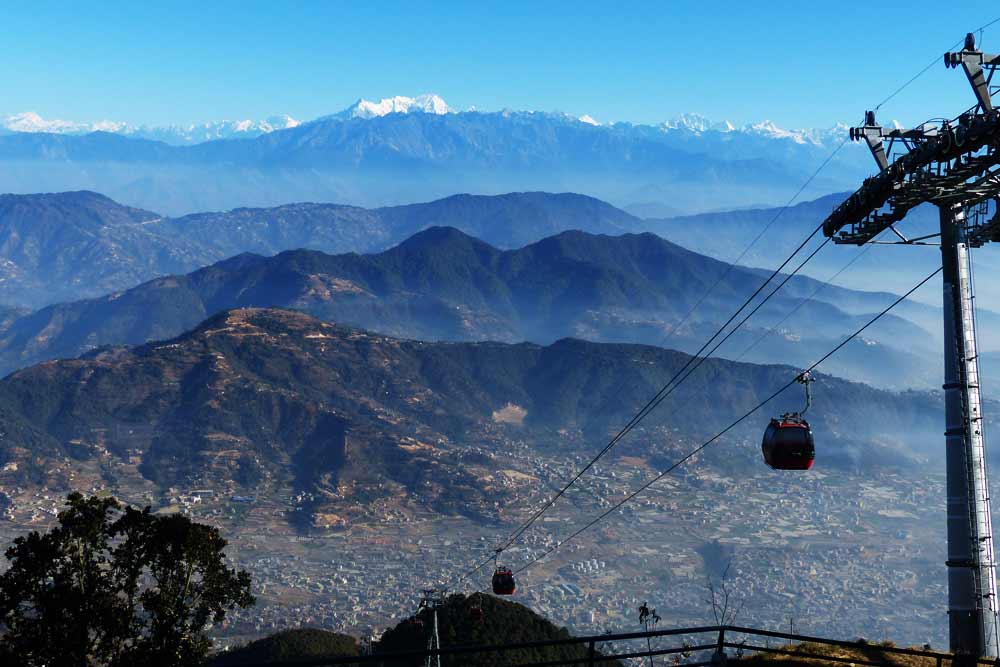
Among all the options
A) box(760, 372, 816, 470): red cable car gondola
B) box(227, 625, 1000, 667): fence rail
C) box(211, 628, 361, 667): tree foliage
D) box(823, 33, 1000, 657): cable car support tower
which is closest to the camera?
box(227, 625, 1000, 667): fence rail

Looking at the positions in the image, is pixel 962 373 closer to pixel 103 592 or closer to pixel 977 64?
pixel 977 64

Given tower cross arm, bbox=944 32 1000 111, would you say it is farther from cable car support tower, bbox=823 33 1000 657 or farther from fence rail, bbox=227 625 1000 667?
fence rail, bbox=227 625 1000 667

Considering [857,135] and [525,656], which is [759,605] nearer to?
[525,656]

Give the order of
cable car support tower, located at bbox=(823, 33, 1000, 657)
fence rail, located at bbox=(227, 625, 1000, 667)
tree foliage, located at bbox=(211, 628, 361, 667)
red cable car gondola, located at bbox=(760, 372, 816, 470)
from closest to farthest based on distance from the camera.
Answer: fence rail, located at bbox=(227, 625, 1000, 667)
cable car support tower, located at bbox=(823, 33, 1000, 657)
red cable car gondola, located at bbox=(760, 372, 816, 470)
tree foliage, located at bbox=(211, 628, 361, 667)

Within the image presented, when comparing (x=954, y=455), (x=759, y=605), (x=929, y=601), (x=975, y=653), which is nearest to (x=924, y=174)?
(x=954, y=455)

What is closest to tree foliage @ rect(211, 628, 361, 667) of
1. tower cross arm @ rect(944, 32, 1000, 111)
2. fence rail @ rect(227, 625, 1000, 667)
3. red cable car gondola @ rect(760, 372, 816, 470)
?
fence rail @ rect(227, 625, 1000, 667)
